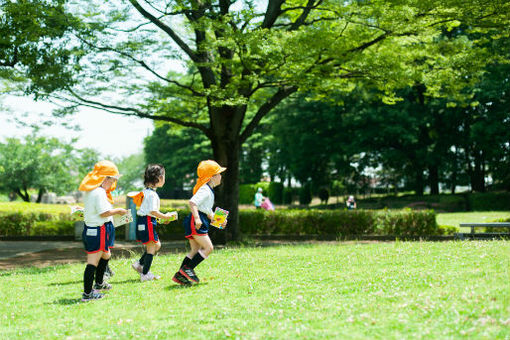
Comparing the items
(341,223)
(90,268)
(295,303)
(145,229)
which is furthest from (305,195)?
(295,303)

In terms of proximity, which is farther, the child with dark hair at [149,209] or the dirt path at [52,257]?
the dirt path at [52,257]

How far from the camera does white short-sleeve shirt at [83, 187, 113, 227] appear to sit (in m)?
5.96

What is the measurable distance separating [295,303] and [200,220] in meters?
1.80

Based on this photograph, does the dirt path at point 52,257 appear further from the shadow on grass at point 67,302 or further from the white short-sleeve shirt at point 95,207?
the white short-sleeve shirt at point 95,207

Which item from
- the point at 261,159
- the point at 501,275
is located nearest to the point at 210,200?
the point at 501,275

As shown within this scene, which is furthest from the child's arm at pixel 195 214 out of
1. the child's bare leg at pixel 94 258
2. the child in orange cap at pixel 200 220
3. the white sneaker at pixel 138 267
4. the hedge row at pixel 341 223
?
the hedge row at pixel 341 223

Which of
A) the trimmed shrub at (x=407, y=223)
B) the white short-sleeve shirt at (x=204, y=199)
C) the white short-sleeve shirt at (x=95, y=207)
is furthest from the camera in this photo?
the trimmed shrub at (x=407, y=223)

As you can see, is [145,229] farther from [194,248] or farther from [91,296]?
[91,296]

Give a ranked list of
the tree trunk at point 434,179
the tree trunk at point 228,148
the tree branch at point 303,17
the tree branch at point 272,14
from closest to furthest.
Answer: the tree branch at point 303,17
the tree branch at point 272,14
the tree trunk at point 228,148
the tree trunk at point 434,179

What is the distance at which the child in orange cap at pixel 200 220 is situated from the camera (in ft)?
20.9

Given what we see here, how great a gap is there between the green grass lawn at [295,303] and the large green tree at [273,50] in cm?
605

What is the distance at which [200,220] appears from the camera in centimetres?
635

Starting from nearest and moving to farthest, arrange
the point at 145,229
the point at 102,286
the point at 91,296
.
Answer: the point at 91,296, the point at 102,286, the point at 145,229

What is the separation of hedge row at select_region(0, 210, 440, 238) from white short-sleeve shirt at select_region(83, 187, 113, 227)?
1168 centimetres
